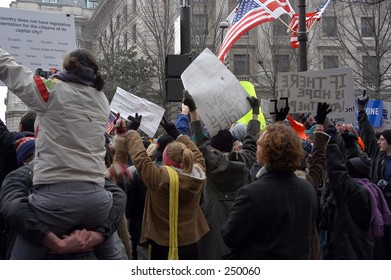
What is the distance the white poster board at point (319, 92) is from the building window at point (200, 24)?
76.5 ft

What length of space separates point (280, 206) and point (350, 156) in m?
2.42

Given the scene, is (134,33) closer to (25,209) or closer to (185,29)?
(185,29)

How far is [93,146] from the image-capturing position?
3.24 meters

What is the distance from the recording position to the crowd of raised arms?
3096 millimetres

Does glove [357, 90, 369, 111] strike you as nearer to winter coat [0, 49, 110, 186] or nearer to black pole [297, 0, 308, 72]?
black pole [297, 0, 308, 72]

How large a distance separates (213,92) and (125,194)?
175cm

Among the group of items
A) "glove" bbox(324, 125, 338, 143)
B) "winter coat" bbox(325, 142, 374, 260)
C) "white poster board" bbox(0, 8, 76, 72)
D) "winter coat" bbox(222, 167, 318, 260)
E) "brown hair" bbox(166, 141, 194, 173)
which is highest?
"white poster board" bbox(0, 8, 76, 72)

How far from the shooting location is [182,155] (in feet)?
15.1

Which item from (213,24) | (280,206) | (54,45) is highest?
(213,24)

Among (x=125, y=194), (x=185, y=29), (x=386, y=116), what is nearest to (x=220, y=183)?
(x=125, y=194)

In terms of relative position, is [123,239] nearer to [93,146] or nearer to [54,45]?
[93,146]

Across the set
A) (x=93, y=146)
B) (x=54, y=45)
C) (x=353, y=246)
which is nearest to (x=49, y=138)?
(x=93, y=146)

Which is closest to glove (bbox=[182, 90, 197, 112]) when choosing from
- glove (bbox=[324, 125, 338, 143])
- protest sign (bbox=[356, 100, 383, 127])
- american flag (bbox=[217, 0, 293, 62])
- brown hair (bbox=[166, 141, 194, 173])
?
brown hair (bbox=[166, 141, 194, 173])

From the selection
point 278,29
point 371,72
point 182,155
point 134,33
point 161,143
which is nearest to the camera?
point 182,155
